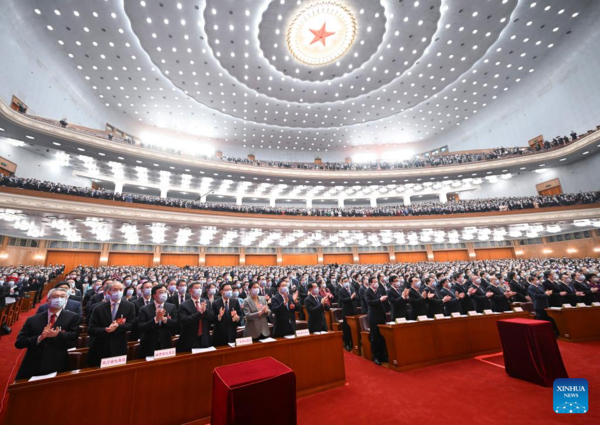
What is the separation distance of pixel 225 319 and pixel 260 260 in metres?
21.2

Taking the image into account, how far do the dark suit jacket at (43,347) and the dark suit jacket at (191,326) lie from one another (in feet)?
3.74

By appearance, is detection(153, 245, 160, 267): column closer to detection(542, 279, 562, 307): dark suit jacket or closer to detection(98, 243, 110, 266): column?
detection(98, 243, 110, 266): column

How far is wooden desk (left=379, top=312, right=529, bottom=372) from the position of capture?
427cm

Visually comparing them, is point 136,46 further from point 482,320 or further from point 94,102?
point 482,320

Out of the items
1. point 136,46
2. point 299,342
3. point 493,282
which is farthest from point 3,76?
point 493,282

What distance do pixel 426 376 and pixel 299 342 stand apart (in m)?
2.12

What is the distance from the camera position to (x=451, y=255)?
2606cm

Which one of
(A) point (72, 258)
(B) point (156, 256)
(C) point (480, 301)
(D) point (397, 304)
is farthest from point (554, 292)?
(A) point (72, 258)

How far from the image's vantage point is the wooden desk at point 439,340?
4266 mm

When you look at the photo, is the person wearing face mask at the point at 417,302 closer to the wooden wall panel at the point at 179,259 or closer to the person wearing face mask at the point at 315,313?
the person wearing face mask at the point at 315,313

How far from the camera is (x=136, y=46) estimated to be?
16016 millimetres

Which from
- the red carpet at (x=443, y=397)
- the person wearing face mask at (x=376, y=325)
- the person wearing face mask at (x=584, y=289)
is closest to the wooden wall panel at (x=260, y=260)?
the red carpet at (x=443, y=397)

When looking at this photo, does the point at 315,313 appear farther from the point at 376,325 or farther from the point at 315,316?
the point at 376,325

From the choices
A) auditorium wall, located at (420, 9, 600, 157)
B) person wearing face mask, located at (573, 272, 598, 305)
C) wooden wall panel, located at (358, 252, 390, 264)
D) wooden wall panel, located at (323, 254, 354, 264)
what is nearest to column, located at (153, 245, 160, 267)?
wooden wall panel, located at (323, 254, 354, 264)
